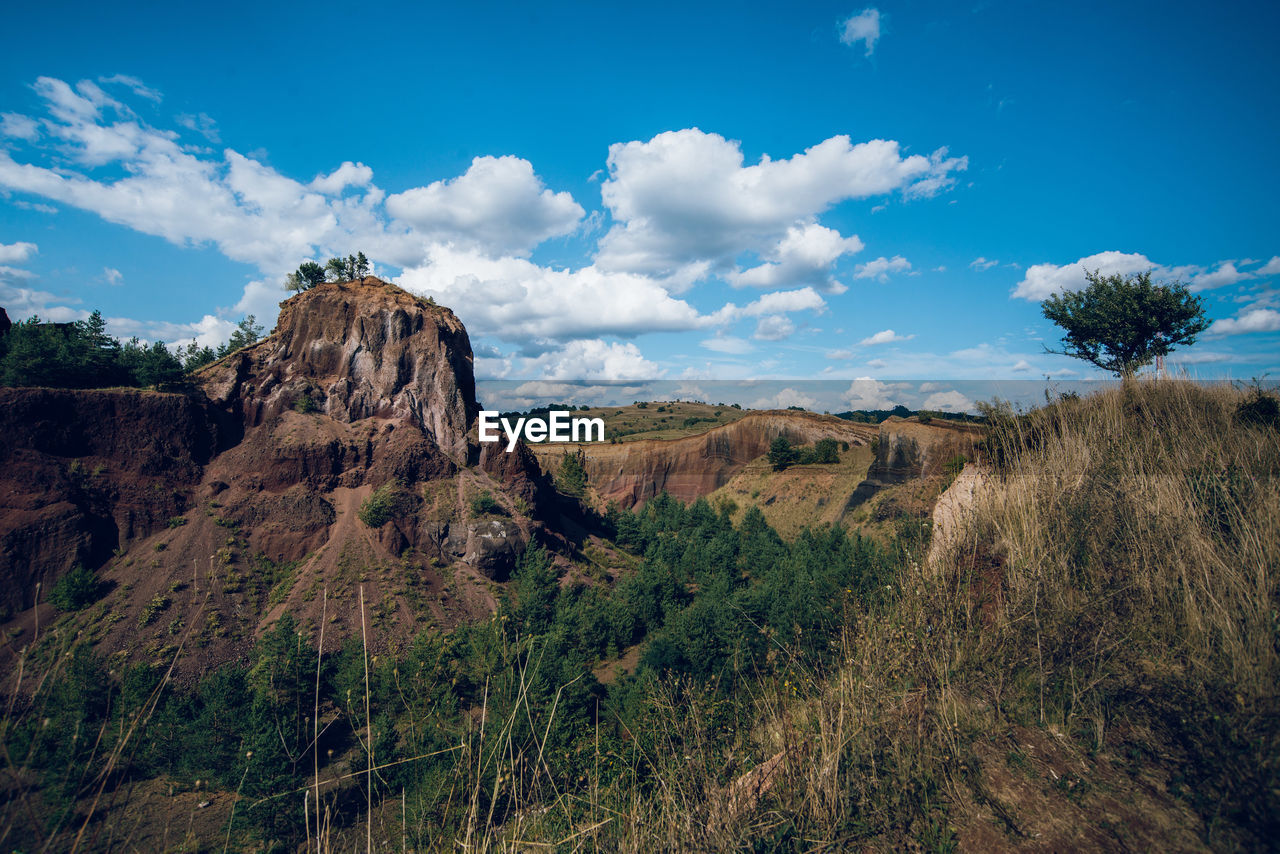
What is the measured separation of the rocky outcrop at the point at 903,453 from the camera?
33938 mm

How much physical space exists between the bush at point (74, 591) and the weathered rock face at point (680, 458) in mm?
40747

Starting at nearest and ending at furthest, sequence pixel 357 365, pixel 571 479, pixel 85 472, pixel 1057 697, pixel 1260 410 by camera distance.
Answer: pixel 1057 697 → pixel 1260 410 → pixel 85 472 → pixel 357 365 → pixel 571 479

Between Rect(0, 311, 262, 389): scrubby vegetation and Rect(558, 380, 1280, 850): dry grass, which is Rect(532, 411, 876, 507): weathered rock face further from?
Rect(558, 380, 1280, 850): dry grass

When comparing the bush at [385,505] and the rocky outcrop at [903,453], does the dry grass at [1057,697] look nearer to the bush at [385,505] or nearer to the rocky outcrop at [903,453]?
the rocky outcrop at [903,453]

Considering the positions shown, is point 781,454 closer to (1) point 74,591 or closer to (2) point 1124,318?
(2) point 1124,318

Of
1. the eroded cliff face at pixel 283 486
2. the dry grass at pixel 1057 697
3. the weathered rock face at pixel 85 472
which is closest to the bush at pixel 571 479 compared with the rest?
the eroded cliff face at pixel 283 486

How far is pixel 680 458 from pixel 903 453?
28010 millimetres

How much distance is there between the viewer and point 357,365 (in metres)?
35.8

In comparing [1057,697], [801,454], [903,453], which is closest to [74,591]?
[1057,697]

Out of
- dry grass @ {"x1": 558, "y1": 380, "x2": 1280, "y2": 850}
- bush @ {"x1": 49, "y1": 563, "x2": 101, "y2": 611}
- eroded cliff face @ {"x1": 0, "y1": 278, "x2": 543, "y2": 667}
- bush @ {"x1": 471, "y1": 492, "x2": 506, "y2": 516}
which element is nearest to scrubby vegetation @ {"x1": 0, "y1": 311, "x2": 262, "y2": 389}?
eroded cliff face @ {"x1": 0, "y1": 278, "x2": 543, "y2": 667}

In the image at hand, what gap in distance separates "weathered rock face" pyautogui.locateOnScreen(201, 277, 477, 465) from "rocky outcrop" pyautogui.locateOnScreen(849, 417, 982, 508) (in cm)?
2947

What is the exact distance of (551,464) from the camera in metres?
62.6

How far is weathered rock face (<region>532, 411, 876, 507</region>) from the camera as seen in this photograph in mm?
56938

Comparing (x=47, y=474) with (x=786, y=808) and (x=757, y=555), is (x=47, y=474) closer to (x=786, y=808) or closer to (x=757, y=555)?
(x=786, y=808)
